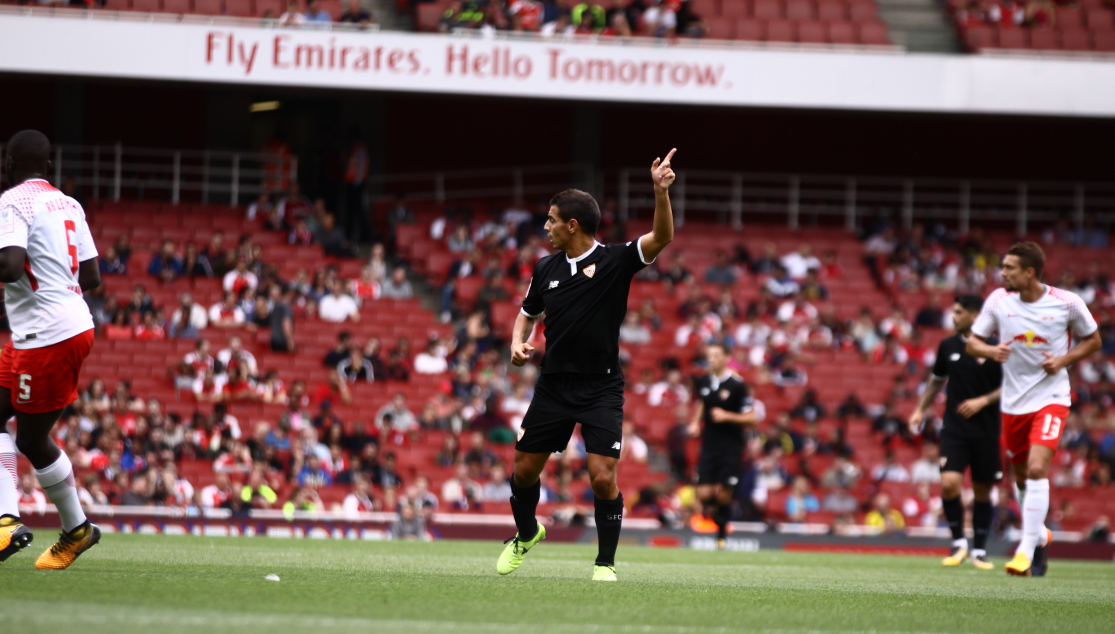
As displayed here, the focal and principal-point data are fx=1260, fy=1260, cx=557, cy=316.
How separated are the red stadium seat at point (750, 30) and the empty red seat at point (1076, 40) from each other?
5982 mm

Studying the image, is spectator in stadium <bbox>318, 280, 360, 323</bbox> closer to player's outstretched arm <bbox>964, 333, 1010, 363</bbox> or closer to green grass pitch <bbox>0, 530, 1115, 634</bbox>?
green grass pitch <bbox>0, 530, 1115, 634</bbox>

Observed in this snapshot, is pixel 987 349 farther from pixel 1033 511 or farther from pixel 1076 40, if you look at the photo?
pixel 1076 40

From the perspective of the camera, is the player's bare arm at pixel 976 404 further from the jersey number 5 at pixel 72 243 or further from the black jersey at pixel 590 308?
the jersey number 5 at pixel 72 243

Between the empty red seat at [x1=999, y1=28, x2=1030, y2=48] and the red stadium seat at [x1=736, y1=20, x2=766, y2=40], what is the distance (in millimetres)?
4753

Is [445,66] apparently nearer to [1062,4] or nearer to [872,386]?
[872,386]

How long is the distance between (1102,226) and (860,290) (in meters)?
7.31

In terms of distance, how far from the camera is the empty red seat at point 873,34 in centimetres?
2484

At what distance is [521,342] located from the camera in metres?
7.23

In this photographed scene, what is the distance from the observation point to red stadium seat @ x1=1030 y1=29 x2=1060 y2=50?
82.1ft

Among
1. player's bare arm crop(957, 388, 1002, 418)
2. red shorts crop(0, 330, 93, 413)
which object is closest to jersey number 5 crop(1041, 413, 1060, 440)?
player's bare arm crop(957, 388, 1002, 418)

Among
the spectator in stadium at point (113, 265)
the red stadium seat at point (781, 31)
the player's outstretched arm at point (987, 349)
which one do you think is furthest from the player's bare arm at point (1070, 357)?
the red stadium seat at point (781, 31)

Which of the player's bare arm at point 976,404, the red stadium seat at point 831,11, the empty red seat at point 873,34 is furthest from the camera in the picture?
the red stadium seat at point 831,11

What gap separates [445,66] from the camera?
888 inches

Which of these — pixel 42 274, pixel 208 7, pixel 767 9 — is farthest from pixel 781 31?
pixel 42 274
